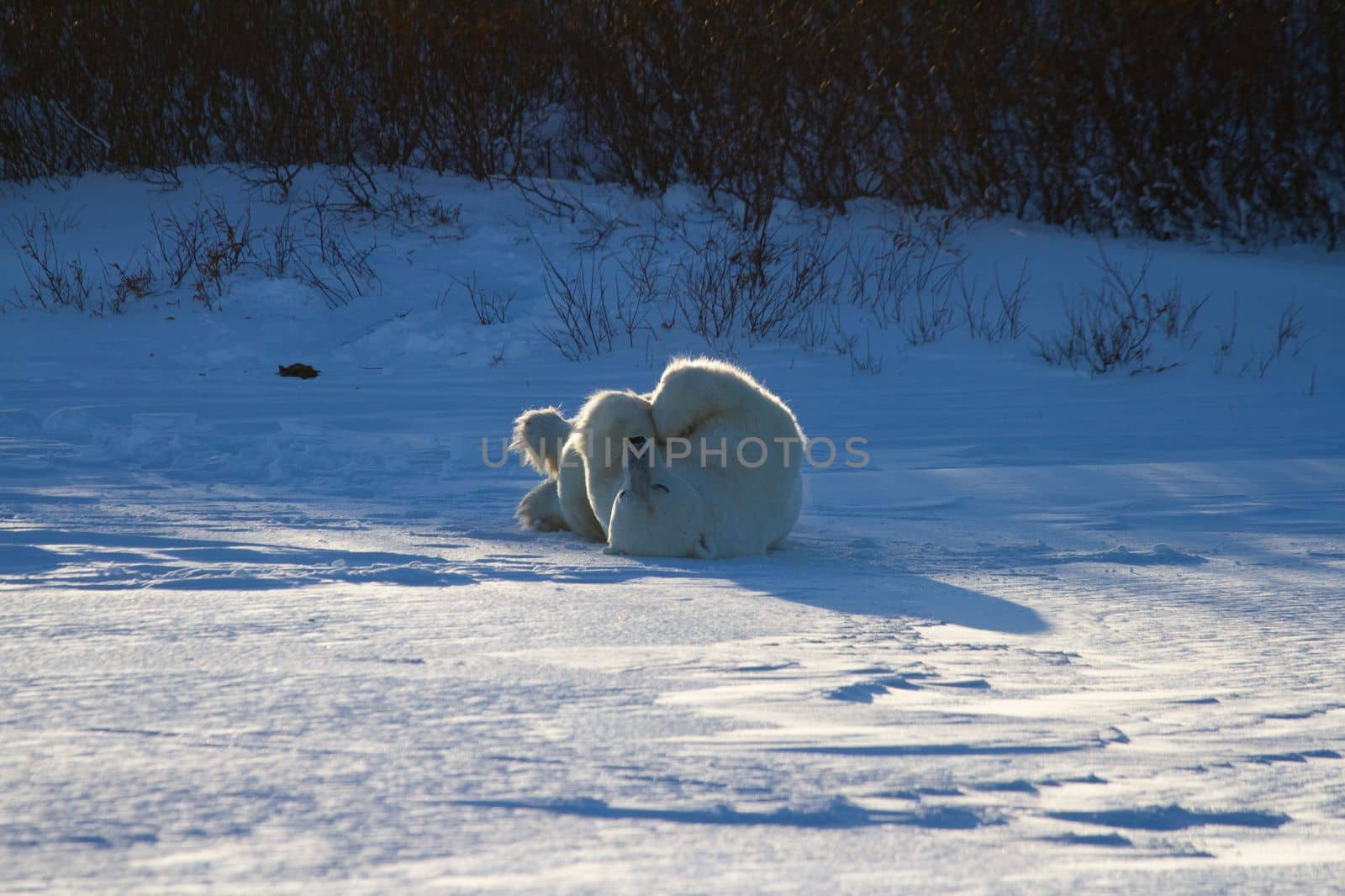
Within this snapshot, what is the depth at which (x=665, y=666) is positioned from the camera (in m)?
2.89

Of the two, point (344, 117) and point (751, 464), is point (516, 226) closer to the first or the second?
point (344, 117)

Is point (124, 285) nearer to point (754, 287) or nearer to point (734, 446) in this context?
point (754, 287)

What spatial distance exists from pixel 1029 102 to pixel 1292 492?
8.89m

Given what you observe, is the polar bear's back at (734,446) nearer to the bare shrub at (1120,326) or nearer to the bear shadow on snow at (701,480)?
the bear shadow on snow at (701,480)

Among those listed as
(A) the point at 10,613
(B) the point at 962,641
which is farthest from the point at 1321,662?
(A) the point at 10,613

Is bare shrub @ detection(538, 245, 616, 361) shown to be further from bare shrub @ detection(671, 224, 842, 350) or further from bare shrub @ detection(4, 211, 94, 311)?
bare shrub @ detection(4, 211, 94, 311)

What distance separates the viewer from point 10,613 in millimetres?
3217

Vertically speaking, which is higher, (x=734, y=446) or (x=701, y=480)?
(x=734, y=446)

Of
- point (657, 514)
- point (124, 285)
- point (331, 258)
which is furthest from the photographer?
point (331, 258)

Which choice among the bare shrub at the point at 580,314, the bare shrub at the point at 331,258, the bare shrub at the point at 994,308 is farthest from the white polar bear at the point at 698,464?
the bare shrub at the point at 331,258

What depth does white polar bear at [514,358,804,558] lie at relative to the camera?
4.54 meters

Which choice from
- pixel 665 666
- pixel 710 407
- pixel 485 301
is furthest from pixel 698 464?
pixel 485 301

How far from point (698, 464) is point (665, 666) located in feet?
6.19

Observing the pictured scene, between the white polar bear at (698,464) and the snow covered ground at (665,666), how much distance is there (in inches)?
6.0
